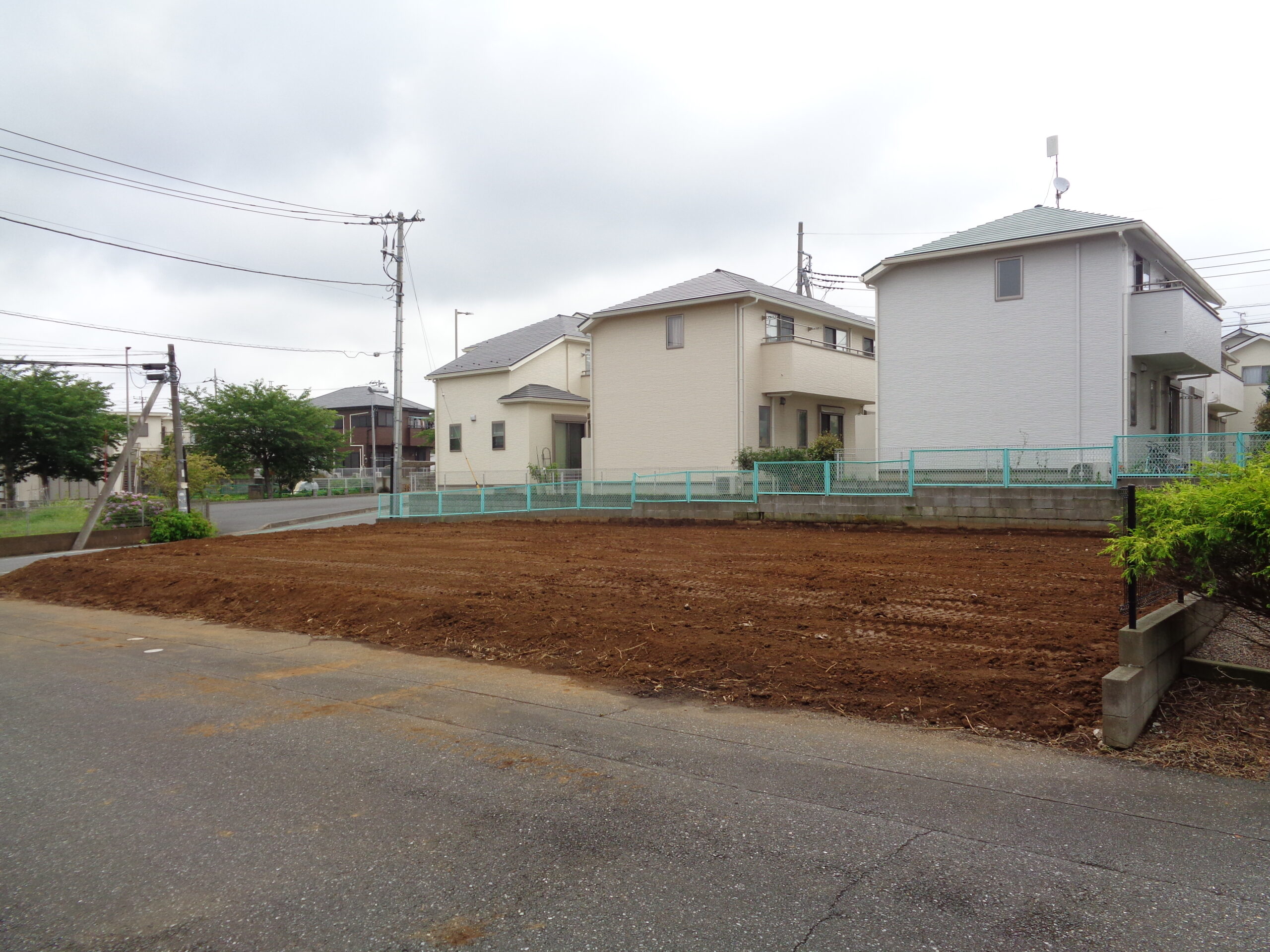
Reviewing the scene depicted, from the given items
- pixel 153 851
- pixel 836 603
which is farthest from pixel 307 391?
pixel 153 851

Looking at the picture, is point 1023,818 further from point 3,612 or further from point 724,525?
point 724,525

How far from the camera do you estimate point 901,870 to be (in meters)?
3.35

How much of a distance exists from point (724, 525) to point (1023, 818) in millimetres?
15216

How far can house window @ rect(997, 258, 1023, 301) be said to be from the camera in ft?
64.0

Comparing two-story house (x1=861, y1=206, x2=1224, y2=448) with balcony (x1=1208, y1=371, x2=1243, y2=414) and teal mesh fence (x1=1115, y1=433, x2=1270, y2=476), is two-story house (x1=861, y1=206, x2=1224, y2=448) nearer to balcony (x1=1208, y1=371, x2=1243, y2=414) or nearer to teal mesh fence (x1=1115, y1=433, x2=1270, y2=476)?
teal mesh fence (x1=1115, y1=433, x2=1270, y2=476)

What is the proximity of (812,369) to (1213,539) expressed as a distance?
21306 mm

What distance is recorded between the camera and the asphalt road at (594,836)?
9.79 feet

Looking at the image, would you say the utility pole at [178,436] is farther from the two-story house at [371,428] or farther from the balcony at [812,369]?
the two-story house at [371,428]

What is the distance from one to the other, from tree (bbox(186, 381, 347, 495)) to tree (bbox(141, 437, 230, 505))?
3.89 feet

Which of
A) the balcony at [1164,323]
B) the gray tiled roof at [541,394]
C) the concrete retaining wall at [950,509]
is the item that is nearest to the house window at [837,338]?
the gray tiled roof at [541,394]

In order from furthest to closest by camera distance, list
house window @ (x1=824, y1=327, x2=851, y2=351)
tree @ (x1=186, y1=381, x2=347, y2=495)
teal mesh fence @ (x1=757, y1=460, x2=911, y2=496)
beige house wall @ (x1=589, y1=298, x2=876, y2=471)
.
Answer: tree @ (x1=186, y1=381, x2=347, y2=495) < house window @ (x1=824, y1=327, x2=851, y2=351) < beige house wall @ (x1=589, y1=298, x2=876, y2=471) < teal mesh fence @ (x1=757, y1=460, x2=911, y2=496)

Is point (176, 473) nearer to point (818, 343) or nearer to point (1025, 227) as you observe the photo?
point (818, 343)

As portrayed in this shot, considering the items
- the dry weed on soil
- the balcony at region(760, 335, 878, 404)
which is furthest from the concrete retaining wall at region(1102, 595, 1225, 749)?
the balcony at region(760, 335, 878, 404)

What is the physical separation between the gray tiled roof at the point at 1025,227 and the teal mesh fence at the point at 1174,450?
18.6ft
